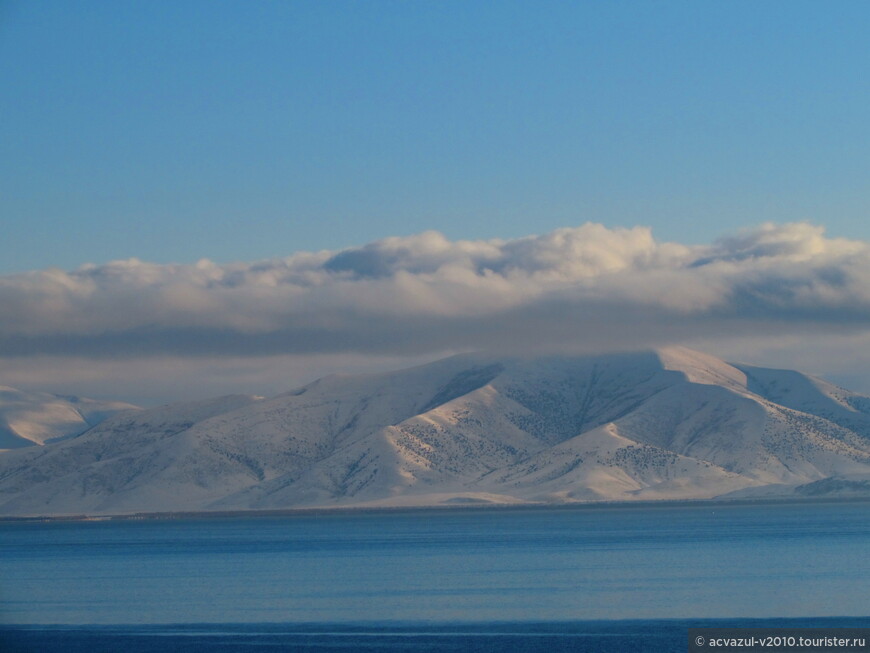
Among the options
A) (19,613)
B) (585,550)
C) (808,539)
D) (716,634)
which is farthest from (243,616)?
(808,539)

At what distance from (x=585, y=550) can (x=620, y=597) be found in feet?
211

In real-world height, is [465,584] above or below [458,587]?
below

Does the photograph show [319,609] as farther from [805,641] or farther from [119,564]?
[119,564]

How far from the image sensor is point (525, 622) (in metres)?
95.9

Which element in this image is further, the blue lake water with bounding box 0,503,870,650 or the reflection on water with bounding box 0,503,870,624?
the reflection on water with bounding box 0,503,870,624

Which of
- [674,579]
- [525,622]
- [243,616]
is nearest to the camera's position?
[525,622]

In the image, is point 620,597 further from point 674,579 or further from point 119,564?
point 119,564

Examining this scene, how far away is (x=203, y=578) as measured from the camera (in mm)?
144375

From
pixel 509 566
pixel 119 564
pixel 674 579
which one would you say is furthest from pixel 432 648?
pixel 119 564

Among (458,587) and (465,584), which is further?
(465,584)

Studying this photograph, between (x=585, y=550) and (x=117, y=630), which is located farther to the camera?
(x=585, y=550)

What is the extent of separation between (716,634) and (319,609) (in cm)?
3610

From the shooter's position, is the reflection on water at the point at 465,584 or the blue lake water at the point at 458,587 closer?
the blue lake water at the point at 458,587

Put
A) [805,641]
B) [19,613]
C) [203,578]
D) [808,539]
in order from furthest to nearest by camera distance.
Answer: [808,539]
[203,578]
[19,613]
[805,641]
